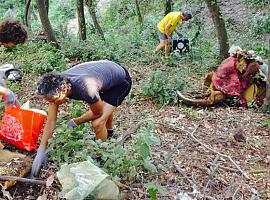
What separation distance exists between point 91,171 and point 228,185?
142 centimetres

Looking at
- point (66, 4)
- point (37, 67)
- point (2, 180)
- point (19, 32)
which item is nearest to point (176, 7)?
point (66, 4)

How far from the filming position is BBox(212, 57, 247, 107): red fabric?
21.7 ft

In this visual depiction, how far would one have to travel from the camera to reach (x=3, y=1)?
2258 centimetres

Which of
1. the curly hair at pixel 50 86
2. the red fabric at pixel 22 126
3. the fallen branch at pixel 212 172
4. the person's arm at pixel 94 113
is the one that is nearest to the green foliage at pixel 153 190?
the fallen branch at pixel 212 172

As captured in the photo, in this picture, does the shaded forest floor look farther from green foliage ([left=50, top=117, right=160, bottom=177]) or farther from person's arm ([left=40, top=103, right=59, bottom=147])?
person's arm ([left=40, top=103, right=59, bottom=147])

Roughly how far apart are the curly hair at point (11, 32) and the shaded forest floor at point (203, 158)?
1388 mm

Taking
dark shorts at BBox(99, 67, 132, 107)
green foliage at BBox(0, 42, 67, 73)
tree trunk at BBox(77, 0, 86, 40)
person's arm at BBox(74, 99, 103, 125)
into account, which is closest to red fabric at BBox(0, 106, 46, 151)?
person's arm at BBox(74, 99, 103, 125)

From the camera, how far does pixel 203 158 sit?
437cm

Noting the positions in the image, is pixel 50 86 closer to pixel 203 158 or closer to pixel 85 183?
pixel 85 183

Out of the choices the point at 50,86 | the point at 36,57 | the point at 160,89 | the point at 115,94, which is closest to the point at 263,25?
the point at 36,57

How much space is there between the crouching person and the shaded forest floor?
0.44 meters

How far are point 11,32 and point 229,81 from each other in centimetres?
364

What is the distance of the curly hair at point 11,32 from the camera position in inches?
171

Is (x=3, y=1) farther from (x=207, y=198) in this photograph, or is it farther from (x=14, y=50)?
(x=207, y=198)
